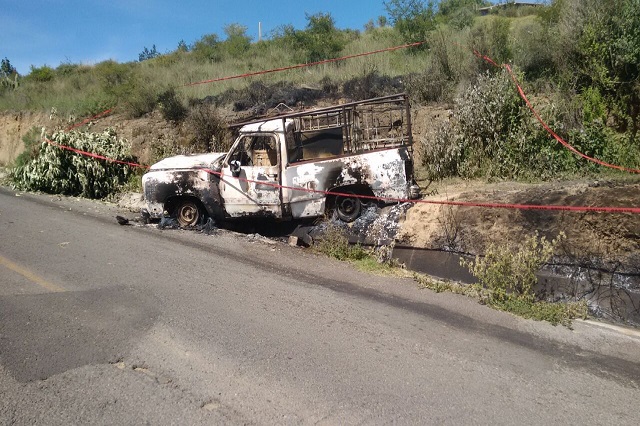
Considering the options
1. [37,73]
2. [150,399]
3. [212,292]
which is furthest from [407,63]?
[37,73]

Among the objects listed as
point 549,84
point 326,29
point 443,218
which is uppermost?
point 326,29

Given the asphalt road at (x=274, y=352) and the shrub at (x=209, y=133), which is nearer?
the asphalt road at (x=274, y=352)

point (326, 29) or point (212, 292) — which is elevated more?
point (326, 29)

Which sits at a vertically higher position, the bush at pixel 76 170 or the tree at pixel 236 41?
the tree at pixel 236 41

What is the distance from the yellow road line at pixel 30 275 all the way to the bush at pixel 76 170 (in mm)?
5935

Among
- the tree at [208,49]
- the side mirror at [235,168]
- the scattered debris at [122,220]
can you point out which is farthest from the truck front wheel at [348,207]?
the tree at [208,49]

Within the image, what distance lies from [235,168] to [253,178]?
0.35 metres

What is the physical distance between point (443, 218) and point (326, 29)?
14.5 metres

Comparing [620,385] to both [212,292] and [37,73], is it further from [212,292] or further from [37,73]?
[37,73]

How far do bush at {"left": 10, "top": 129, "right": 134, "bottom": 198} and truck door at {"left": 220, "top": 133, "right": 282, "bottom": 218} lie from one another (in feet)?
17.4

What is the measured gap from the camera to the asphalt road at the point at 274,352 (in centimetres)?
418

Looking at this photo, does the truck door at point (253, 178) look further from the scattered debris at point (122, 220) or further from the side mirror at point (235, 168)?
the scattered debris at point (122, 220)

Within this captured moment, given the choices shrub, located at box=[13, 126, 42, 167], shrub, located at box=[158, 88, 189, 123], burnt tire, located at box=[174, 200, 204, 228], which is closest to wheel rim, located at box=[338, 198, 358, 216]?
burnt tire, located at box=[174, 200, 204, 228]

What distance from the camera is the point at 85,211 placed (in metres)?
11.5
